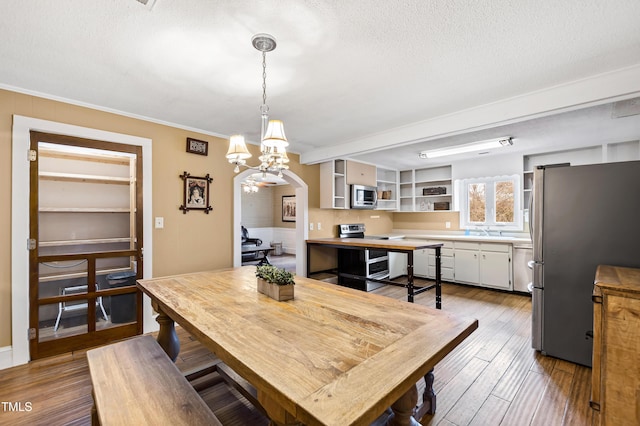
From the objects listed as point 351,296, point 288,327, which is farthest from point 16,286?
point 351,296

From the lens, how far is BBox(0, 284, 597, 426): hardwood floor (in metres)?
1.88

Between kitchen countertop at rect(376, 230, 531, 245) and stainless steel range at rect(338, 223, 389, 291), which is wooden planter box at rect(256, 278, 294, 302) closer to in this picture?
stainless steel range at rect(338, 223, 389, 291)

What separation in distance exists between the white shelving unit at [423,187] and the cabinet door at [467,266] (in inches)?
40.4

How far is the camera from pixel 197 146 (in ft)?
11.7

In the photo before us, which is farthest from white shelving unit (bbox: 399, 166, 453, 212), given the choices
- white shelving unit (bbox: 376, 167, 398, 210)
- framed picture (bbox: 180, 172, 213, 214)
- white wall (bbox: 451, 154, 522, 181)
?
framed picture (bbox: 180, 172, 213, 214)

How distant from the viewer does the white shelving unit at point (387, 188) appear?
233 inches

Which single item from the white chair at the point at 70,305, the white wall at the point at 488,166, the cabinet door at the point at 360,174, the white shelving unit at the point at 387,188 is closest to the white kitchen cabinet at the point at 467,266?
the white wall at the point at 488,166

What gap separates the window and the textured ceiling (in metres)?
2.83

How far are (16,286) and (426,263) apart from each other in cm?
565

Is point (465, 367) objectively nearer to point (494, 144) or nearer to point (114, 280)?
point (494, 144)

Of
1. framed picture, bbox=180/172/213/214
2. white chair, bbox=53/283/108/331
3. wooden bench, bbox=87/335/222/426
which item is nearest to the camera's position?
wooden bench, bbox=87/335/222/426

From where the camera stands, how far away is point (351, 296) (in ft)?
5.90

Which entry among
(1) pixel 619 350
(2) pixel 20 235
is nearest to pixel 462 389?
(1) pixel 619 350

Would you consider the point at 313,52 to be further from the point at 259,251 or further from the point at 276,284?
the point at 259,251
